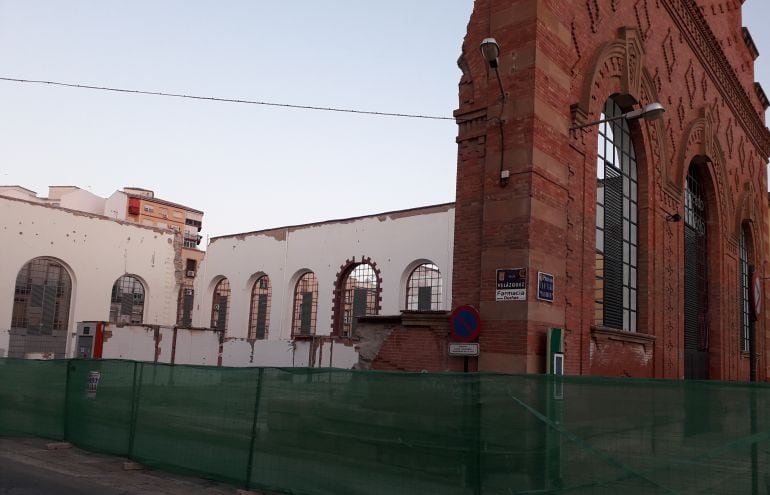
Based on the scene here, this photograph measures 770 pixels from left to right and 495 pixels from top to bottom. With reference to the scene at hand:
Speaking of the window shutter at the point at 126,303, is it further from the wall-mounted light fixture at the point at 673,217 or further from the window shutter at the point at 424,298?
the wall-mounted light fixture at the point at 673,217

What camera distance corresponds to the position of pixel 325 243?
30.2 meters

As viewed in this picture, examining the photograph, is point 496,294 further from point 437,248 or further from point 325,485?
point 437,248

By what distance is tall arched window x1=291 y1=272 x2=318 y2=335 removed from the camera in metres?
31.3

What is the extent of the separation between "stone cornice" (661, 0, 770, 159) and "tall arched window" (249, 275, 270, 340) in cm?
2165

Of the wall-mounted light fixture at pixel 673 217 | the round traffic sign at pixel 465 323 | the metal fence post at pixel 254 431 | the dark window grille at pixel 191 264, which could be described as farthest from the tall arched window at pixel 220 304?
the metal fence post at pixel 254 431

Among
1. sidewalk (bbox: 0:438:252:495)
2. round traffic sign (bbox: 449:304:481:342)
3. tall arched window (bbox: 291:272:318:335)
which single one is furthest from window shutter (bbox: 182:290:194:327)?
round traffic sign (bbox: 449:304:481:342)

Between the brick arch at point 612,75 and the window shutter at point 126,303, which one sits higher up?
the brick arch at point 612,75

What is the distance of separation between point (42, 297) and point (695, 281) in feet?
78.6

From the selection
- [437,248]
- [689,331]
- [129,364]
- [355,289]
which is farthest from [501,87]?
[355,289]

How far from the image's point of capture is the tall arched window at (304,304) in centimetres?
3130

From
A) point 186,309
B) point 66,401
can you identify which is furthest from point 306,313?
point 66,401

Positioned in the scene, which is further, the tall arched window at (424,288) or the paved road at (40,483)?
the tall arched window at (424,288)

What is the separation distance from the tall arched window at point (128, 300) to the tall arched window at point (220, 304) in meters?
4.94

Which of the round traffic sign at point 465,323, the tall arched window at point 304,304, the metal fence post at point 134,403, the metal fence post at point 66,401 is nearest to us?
the metal fence post at point 134,403
